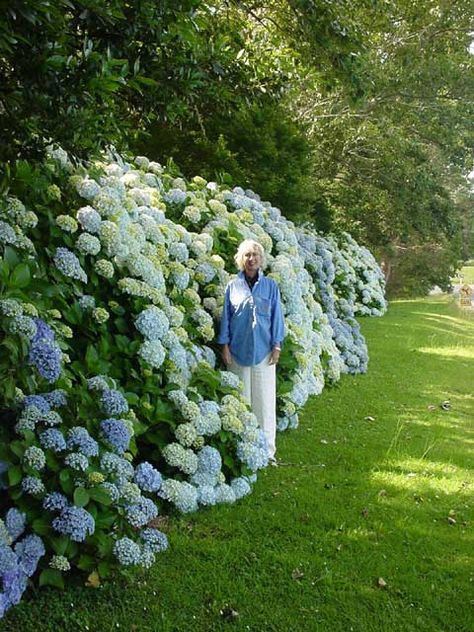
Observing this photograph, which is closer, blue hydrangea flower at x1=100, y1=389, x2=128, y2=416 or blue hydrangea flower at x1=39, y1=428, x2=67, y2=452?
blue hydrangea flower at x1=39, y1=428, x2=67, y2=452

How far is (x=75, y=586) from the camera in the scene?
3363 mm

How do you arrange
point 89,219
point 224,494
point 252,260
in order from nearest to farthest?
point 89,219 → point 224,494 → point 252,260

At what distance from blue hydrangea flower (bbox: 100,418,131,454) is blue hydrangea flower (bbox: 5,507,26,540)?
1.92 ft

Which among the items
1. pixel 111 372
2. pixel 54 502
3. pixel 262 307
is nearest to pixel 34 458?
pixel 54 502

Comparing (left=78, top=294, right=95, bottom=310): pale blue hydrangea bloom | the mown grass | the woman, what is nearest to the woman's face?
the woman

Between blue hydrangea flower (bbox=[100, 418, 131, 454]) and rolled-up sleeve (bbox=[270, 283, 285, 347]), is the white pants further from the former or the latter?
blue hydrangea flower (bbox=[100, 418, 131, 454])

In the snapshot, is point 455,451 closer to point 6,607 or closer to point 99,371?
point 99,371

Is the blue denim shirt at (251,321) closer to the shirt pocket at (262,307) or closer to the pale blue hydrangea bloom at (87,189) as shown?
the shirt pocket at (262,307)

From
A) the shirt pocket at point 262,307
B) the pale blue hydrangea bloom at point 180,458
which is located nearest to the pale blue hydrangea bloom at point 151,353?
the pale blue hydrangea bloom at point 180,458

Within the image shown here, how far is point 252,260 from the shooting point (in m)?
5.19

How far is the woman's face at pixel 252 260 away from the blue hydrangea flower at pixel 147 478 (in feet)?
6.17

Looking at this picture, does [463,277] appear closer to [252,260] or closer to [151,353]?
[252,260]

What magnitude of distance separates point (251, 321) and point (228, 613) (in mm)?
2403

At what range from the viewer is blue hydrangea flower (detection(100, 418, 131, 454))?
3570 mm
